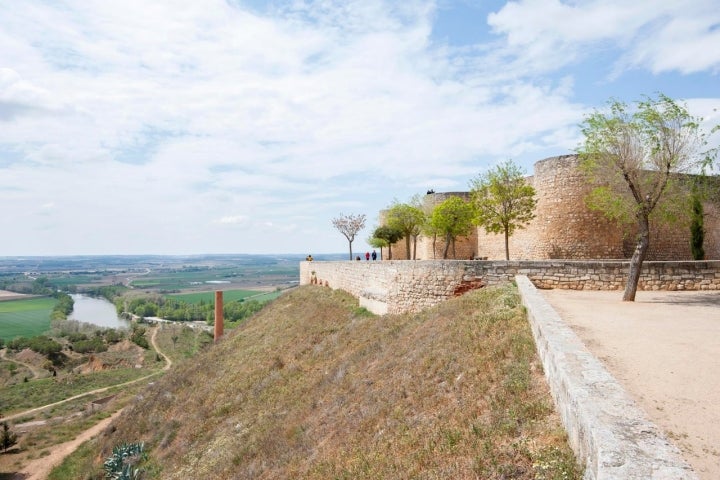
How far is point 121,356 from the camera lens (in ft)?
223

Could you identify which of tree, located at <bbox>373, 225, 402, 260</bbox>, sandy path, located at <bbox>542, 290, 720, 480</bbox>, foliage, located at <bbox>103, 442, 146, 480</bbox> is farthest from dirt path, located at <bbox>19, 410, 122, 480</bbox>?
sandy path, located at <bbox>542, 290, 720, 480</bbox>

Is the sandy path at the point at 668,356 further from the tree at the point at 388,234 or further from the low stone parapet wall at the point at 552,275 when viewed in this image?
the tree at the point at 388,234

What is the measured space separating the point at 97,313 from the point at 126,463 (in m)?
145

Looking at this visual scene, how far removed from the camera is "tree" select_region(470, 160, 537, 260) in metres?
22.2

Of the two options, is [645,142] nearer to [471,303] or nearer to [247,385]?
[471,303]

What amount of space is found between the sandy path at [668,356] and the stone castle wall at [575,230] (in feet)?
30.7

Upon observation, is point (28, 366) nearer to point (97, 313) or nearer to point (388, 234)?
point (388, 234)

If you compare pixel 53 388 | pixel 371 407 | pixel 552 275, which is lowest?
pixel 53 388

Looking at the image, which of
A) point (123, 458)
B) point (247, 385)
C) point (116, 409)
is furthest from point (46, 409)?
point (247, 385)

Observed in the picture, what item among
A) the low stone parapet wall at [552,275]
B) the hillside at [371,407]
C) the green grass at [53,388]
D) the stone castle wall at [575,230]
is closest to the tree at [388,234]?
the stone castle wall at [575,230]

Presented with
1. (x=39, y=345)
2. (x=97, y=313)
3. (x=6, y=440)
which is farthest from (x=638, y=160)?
(x=97, y=313)

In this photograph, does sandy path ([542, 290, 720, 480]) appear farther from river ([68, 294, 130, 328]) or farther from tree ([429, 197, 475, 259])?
river ([68, 294, 130, 328])

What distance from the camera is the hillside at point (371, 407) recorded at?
4668 mm

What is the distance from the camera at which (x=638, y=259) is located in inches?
462
